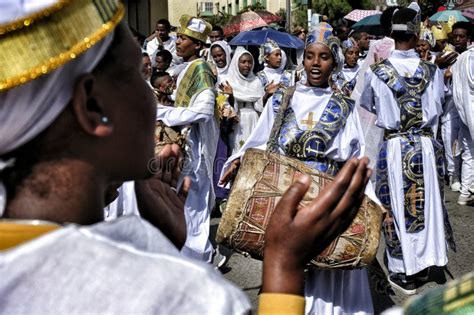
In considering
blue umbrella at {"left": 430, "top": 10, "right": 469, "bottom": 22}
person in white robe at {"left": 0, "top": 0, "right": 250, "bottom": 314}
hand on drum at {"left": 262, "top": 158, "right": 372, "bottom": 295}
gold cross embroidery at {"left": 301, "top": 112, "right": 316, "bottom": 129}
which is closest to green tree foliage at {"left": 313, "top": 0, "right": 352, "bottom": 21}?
blue umbrella at {"left": 430, "top": 10, "right": 469, "bottom": 22}

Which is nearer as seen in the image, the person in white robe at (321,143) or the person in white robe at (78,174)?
the person in white robe at (78,174)

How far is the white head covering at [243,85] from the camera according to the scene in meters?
8.70

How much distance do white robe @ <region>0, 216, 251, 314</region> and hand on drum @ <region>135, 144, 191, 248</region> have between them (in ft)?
1.46

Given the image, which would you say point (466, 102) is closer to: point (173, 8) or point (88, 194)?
point (88, 194)

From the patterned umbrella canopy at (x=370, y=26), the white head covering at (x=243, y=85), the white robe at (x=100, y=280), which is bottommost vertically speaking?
the patterned umbrella canopy at (x=370, y=26)

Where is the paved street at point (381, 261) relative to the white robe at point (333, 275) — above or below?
below

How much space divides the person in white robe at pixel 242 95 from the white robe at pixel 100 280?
7.07 metres

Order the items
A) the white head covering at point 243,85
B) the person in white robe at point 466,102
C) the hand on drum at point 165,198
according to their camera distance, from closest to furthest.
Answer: the hand on drum at point 165,198 → the person in white robe at point 466,102 → the white head covering at point 243,85

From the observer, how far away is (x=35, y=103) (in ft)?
3.48

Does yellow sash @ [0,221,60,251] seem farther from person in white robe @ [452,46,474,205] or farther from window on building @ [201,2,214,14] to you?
window on building @ [201,2,214,14]

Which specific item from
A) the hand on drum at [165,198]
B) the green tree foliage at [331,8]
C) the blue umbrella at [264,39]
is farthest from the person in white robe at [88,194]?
the green tree foliage at [331,8]

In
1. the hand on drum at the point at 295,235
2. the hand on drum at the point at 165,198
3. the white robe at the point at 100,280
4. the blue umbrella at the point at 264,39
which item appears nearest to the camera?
the white robe at the point at 100,280

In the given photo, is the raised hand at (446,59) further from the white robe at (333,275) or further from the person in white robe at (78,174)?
the person in white robe at (78,174)

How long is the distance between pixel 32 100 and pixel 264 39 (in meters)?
11.8
